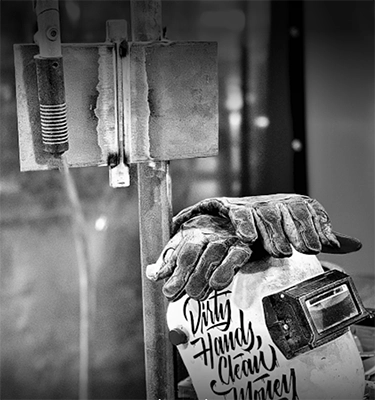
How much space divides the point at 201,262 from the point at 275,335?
0.83ft

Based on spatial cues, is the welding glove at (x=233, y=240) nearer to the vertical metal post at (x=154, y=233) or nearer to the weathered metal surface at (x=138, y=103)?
the vertical metal post at (x=154, y=233)

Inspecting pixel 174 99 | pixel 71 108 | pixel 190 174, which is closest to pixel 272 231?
pixel 174 99

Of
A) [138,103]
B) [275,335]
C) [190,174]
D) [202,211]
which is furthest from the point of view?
[190,174]

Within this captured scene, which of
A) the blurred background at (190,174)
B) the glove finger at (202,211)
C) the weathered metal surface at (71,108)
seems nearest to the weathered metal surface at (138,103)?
the weathered metal surface at (71,108)

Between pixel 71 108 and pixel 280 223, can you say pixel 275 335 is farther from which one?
pixel 71 108

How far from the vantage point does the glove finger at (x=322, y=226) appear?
199 centimetres

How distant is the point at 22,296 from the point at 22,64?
834 mm

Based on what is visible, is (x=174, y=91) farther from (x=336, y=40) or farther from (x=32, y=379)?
(x=336, y=40)

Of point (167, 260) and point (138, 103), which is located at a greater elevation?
point (138, 103)

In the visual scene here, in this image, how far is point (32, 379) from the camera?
2398mm

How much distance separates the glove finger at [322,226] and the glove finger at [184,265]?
0.30 m

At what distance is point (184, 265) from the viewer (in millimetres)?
1919

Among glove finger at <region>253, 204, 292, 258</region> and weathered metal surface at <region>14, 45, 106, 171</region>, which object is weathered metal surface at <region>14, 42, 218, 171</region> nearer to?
weathered metal surface at <region>14, 45, 106, 171</region>

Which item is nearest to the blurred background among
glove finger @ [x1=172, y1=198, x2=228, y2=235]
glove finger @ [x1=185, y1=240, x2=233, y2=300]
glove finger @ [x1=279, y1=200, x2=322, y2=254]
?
glove finger @ [x1=172, y1=198, x2=228, y2=235]
